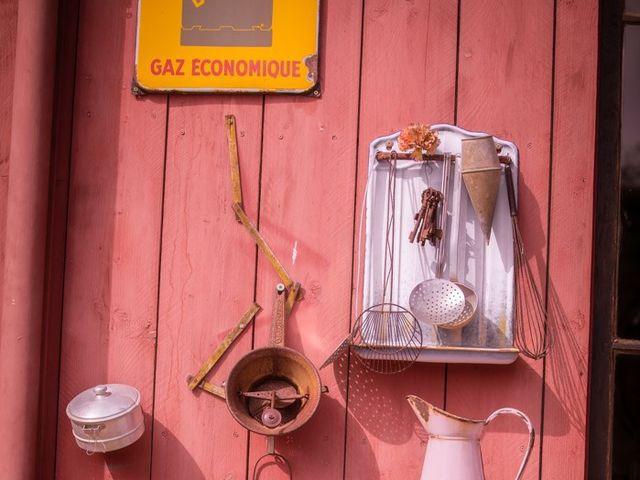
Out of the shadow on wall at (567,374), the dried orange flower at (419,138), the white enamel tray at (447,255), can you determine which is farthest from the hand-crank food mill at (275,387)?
the shadow on wall at (567,374)

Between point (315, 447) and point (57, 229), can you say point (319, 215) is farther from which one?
point (57, 229)

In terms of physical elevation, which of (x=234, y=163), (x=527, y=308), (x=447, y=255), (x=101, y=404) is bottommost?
(x=101, y=404)

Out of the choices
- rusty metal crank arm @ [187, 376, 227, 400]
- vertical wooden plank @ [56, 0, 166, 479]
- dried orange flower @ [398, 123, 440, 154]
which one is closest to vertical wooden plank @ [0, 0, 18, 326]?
vertical wooden plank @ [56, 0, 166, 479]

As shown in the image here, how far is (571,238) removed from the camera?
2061 millimetres

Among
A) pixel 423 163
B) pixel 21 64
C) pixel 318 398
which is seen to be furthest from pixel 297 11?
pixel 318 398

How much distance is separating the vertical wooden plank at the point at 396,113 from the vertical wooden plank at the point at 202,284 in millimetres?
295

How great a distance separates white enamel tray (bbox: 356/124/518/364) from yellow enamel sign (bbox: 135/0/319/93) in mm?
313

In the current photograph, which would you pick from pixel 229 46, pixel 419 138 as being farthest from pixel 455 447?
pixel 229 46

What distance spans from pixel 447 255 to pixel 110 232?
2.95 feet

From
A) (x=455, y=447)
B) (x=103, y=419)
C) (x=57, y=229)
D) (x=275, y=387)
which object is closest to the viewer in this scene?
(x=455, y=447)

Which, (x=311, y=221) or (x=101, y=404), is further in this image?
(x=311, y=221)

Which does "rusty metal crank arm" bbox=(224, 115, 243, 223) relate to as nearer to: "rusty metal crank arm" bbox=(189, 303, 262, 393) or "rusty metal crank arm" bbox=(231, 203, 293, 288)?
"rusty metal crank arm" bbox=(231, 203, 293, 288)

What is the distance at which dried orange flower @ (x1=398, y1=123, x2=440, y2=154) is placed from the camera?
6.65 feet

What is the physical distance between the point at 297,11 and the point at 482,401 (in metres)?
1.12
